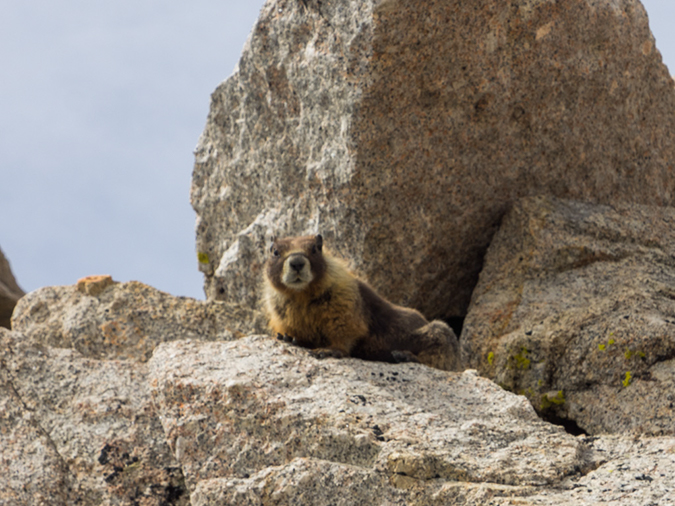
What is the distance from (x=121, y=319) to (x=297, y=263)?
233cm

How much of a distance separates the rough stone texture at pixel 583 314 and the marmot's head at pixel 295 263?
196 cm

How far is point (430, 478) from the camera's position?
4.29 meters

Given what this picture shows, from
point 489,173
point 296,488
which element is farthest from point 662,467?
point 489,173

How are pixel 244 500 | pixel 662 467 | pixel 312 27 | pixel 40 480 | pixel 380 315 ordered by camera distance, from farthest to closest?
pixel 312 27 < pixel 380 315 < pixel 40 480 < pixel 244 500 < pixel 662 467

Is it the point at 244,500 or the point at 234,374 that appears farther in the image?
the point at 234,374

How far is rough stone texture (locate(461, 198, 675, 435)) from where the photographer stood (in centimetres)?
626

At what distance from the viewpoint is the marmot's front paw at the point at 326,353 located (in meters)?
6.11

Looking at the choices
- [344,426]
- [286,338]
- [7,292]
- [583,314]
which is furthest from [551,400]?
[7,292]

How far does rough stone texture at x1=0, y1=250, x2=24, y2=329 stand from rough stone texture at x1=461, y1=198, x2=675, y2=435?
27.1 feet

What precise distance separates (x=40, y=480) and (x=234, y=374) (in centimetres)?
167

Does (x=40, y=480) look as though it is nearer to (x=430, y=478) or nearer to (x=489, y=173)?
(x=430, y=478)

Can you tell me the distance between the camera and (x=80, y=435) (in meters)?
5.75

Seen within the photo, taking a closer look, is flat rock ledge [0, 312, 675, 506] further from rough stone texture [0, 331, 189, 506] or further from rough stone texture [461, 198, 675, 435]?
rough stone texture [461, 198, 675, 435]

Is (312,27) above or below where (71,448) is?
above
